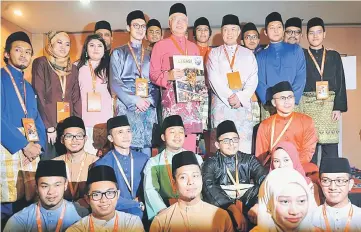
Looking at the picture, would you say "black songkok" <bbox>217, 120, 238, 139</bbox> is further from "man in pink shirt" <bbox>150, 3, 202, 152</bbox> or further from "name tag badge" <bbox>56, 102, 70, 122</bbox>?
"name tag badge" <bbox>56, 102, 70, 122</bbox>

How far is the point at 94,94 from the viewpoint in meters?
3.63

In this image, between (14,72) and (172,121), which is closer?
(172,121)

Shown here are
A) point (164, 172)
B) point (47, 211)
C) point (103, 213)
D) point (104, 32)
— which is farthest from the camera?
point (104, 32)

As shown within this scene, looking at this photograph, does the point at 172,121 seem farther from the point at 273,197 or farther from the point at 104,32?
the point at 104,32

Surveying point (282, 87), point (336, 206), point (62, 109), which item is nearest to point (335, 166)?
point (336, 206)

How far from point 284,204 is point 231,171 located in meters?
0.81

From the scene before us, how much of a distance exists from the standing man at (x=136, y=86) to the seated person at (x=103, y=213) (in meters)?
0.89

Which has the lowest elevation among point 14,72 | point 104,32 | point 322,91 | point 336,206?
point 336,206

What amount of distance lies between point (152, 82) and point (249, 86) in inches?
34.4

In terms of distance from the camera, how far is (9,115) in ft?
11.0

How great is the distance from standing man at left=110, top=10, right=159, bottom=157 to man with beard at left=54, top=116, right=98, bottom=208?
18.0 inches

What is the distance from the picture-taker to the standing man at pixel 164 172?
10.1ft

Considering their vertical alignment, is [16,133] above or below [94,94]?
below

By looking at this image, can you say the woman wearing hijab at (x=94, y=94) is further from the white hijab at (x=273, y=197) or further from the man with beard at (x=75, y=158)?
A: the white hijab at (x=273, y=197)
